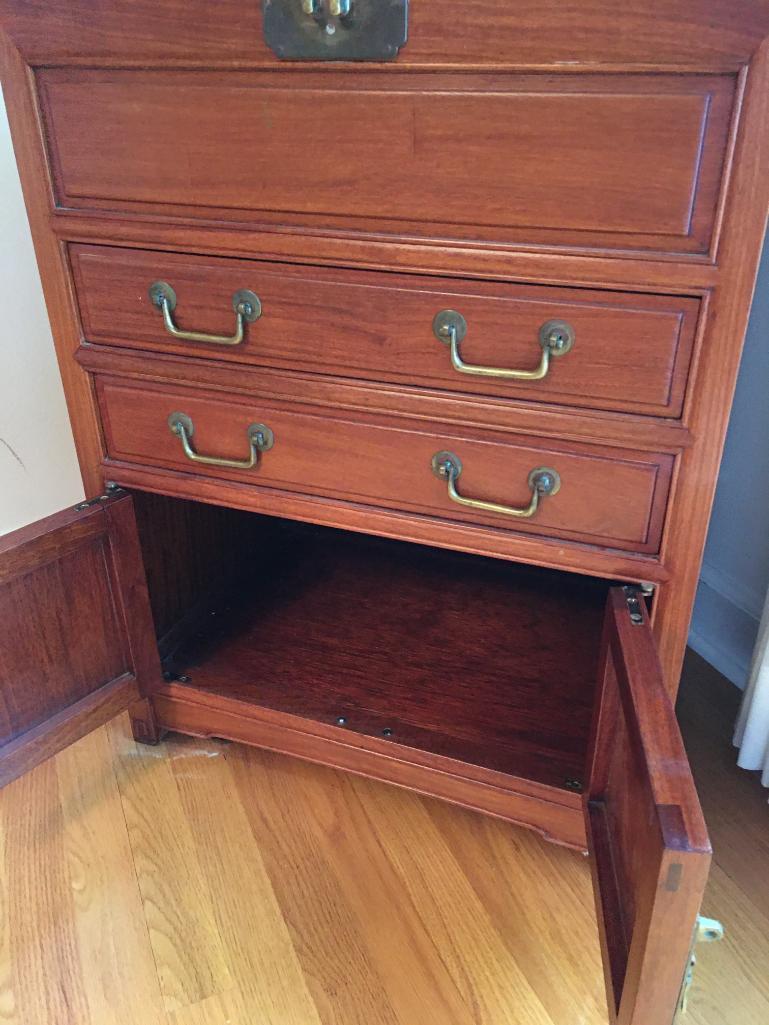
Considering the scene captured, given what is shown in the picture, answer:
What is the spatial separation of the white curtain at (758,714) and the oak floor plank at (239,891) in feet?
1.85

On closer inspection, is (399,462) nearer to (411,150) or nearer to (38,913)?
(411,150)

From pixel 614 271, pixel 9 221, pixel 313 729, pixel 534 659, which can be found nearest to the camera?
pixel 614 271

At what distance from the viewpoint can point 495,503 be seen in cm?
77

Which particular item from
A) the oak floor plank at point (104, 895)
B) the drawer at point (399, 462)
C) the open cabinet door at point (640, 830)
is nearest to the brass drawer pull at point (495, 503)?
the drawer at point (399, 462)

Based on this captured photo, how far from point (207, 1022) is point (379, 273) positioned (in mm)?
704

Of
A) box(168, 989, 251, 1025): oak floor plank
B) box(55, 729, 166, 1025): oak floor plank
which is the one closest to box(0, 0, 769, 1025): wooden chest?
box(55, 729, 166, 1025): oak floor plank

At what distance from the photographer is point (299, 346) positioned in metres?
0.78

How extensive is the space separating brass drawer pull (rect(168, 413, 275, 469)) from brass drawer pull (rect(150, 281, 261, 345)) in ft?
0.30

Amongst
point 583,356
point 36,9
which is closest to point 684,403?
point 583,356

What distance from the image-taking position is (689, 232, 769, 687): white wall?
1040 millimetres

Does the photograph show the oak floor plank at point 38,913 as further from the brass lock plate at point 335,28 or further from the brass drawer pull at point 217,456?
the brass lock plate at point 335,28

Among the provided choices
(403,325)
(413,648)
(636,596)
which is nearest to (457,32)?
(403,325)

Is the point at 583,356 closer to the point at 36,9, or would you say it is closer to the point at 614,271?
the point at 614,271

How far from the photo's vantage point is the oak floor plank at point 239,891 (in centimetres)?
76
